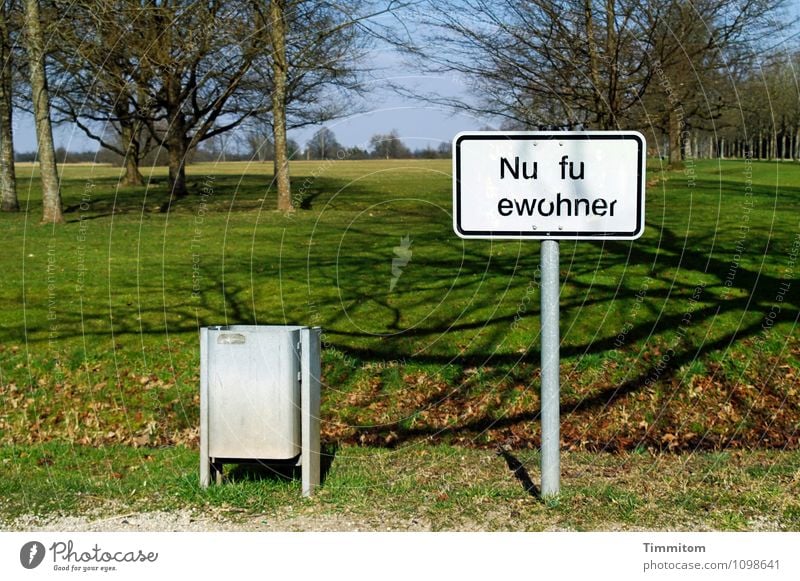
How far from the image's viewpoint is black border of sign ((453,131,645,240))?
5344 millimetres

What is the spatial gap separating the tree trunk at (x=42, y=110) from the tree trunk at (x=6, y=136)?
113cm

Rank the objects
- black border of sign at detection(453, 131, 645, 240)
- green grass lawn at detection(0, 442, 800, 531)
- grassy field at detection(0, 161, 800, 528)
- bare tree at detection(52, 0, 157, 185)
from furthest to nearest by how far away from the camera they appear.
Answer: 1. bare tree at detection(52, 0, 157, 185)
2. grassy field at detection(0, 161, 800, 528)
3. green grass lawn at detection(0, 442, 800, 531)
4. black border of sign at detection(453, 131, 645, 240)

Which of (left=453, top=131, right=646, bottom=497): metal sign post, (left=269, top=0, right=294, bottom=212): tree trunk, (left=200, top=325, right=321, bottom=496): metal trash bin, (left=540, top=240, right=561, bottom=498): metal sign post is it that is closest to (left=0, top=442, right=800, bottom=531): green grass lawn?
(left=200, top=325, right=321, bottom=496): metal trash bin

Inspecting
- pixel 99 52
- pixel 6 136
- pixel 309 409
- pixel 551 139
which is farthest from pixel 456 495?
pixel 6 136

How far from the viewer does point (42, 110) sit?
1582 cm

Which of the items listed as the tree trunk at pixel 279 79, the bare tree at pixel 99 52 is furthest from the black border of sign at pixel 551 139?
the bare tree at pixel 99 52

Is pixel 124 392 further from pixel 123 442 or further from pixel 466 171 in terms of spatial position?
pixel 466 171

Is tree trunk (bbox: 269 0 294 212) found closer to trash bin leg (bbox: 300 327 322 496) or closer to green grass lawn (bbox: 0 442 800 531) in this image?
green grass lawn (bbox: 0 442 800 531)

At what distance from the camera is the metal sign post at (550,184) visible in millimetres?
5375

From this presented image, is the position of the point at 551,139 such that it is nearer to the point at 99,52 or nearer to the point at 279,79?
the point at 279,79

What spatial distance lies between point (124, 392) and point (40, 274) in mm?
4931

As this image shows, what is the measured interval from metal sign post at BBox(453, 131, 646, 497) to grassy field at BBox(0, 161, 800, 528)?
254 cm

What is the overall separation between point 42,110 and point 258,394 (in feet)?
38.3

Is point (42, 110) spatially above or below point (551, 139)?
above
